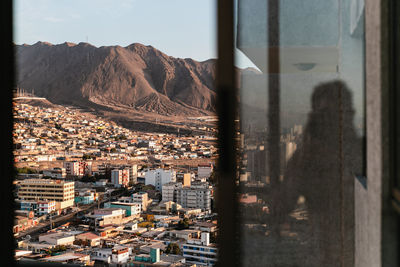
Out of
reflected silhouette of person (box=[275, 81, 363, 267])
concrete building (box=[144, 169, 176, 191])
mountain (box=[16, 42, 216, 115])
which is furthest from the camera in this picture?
mountain (box=[16, 42, 216, 115])

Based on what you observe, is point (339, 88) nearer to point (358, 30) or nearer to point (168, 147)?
point (358, 30)

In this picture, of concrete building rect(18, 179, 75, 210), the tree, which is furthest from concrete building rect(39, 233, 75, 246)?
the tree

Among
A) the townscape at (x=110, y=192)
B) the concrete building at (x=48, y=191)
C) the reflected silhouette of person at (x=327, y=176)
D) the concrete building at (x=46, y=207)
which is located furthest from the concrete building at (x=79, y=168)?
the reflected silhouette of person at (x=327, y=176)

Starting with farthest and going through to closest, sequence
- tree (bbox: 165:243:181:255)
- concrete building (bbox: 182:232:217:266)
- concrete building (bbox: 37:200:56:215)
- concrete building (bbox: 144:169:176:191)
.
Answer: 1. concrete building (bbox: 37:200:56:215)
2. concrete building (bbox: 144:169:176:191)
3. tree (bbox: 165:243:181:255)
4. concrete building (bbox: 182:232:217:266)

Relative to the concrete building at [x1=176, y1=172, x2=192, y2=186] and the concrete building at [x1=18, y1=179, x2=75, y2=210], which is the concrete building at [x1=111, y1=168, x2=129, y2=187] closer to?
the concrete building at [x1=18, y1=179, x2=75, y2=210]

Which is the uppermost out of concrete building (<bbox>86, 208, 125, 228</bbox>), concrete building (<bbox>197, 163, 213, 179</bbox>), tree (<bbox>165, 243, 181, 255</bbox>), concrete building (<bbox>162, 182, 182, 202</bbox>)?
concrete building (<bbox>197, 163, 213, 179</bbox>)

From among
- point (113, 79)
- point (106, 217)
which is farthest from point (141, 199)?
point (113, 79)

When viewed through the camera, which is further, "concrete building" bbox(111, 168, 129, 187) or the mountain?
the mountain

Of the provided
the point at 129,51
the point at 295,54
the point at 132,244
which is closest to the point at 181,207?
the point at 132,244
